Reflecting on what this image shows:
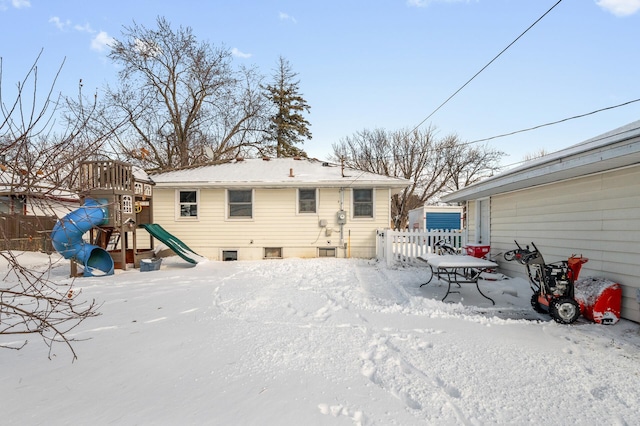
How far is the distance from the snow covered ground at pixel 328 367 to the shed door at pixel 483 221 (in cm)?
372

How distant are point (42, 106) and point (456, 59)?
921 centimetres

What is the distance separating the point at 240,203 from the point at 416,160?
19.1 m

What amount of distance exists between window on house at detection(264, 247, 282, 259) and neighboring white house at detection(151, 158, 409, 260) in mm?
36

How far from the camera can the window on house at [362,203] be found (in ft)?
35.7

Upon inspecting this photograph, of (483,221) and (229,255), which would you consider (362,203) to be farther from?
(229,255)

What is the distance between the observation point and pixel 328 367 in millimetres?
2969

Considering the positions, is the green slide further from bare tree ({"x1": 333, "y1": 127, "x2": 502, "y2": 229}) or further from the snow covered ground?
bare tree ({"x1": 333, "y1": 127, "x2": 502, "y2": 229})

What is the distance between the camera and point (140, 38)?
17.4 m

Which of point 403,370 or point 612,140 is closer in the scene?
point 403,370

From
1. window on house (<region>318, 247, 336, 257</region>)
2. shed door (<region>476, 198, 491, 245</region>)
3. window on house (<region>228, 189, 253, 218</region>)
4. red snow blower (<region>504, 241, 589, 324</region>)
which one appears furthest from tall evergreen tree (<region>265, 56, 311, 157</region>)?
red snow blower (<region>504, 241, 589, 324</region>)

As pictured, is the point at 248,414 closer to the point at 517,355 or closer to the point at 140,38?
the point at 517,355

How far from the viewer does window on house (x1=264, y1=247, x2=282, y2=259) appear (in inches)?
434

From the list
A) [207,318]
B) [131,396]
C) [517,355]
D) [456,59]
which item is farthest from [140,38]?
[517,355]

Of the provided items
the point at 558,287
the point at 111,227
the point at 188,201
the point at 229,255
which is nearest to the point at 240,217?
the point at 229,255
